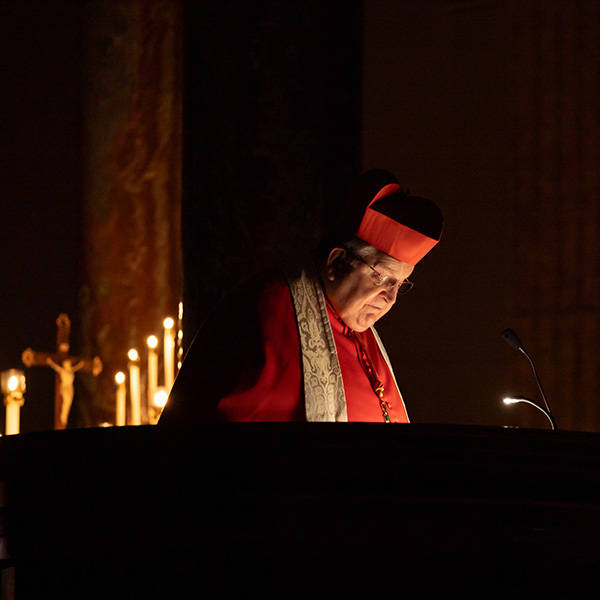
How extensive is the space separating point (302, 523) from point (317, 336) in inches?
67.3

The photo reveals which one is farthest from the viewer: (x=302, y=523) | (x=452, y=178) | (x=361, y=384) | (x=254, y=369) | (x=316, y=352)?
(x=452, y=178)

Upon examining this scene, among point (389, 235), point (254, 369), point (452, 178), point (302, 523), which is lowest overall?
point (302, 523)

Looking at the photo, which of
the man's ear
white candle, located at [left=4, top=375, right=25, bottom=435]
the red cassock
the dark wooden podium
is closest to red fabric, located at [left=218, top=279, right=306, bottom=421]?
the red cassock

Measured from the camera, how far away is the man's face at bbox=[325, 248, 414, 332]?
2.76 metres

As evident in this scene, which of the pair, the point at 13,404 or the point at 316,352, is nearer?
the point at 316,352

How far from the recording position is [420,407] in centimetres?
561

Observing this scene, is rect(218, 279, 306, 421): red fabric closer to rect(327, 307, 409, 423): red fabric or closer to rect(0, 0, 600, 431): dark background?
rect(327, 307, 409, 423): red fabric

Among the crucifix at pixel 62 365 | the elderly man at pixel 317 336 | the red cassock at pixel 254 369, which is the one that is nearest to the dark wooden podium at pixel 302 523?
the red cassock at pixel 254 369

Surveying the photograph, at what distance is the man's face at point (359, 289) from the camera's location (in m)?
2.76

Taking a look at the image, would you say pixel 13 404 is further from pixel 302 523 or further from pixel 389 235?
pixel 302 523

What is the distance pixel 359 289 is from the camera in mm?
→ 2773

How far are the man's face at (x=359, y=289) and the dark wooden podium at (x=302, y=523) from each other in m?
1.63

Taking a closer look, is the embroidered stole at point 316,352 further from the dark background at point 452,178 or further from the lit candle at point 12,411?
the dark background at point 452,178

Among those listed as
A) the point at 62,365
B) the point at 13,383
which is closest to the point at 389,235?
Result: the point at 13,383
